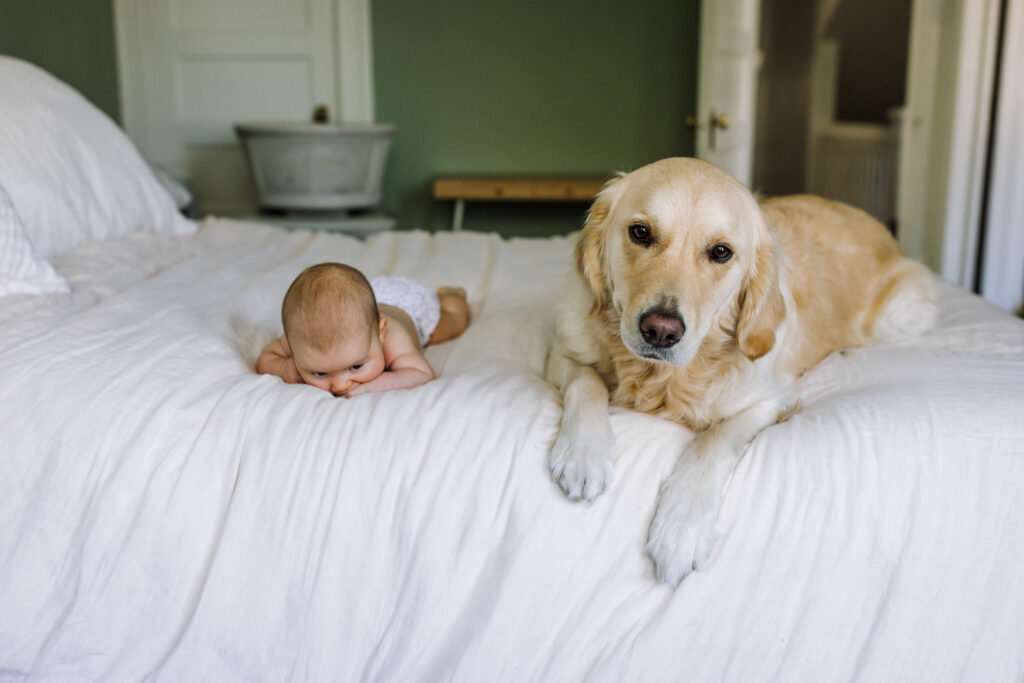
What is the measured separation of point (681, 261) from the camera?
1.36 metres

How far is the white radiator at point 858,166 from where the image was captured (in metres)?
6.52

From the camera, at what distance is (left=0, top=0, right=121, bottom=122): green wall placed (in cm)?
311

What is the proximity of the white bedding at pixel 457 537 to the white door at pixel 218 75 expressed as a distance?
3892 mm

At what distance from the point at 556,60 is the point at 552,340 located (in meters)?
3.86

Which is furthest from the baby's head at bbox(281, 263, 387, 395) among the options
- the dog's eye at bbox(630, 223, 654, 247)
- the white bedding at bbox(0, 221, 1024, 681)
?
the dog's eye at bbox(630, 223, 654, 247)

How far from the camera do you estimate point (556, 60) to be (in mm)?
5301

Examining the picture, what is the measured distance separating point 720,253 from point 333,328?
665 mm

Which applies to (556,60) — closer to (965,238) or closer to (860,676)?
(965,238)

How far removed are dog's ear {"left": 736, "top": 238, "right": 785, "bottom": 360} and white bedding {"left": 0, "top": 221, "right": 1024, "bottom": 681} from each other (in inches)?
6.6

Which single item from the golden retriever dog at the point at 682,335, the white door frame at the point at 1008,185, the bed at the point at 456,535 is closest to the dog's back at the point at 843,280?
the golden retriever dog at the point at 682,335

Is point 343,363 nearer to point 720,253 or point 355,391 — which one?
point 355,391

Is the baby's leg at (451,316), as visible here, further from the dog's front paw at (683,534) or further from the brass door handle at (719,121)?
the brass door handle at (719,121)

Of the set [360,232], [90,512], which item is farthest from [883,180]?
[90,512]

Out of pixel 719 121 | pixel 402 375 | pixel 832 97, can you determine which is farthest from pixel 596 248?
pixel 832 97
